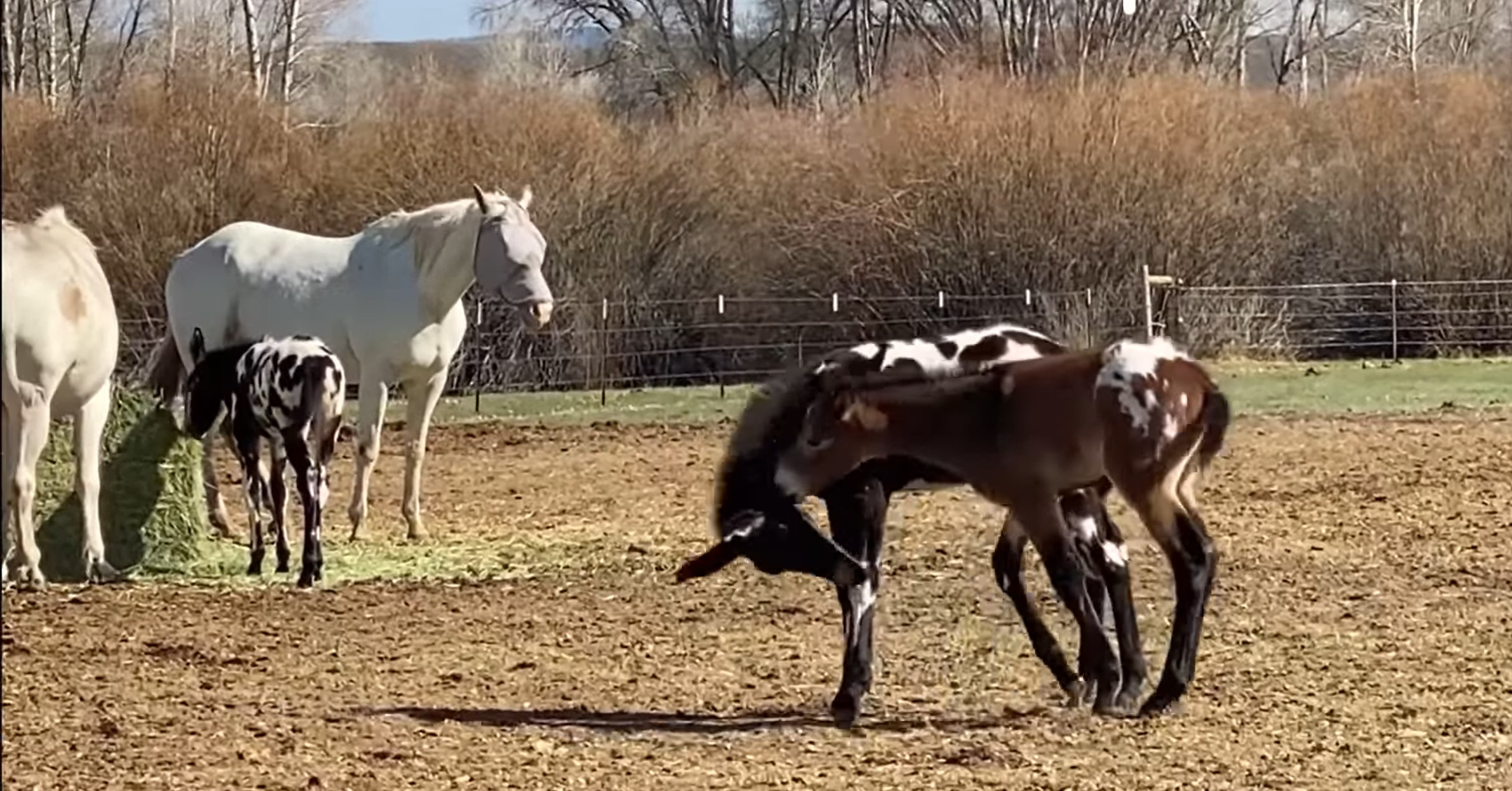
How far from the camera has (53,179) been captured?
23391 mm

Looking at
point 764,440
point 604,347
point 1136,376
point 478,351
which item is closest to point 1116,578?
point 1136,376

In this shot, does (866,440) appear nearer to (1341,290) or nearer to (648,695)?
(648,695)

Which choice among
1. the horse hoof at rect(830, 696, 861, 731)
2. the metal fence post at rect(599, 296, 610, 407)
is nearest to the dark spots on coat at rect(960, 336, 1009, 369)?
the horse hoof at rect(830, 696, 861, 731)

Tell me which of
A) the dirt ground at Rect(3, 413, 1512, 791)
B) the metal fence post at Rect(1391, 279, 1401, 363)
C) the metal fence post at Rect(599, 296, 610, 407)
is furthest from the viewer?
the metal fence post at Rect(1391, 279, 1401, 363)

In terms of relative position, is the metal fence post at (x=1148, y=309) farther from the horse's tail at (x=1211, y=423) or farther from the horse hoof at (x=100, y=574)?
the horse's tail at (x=1211, y=423)

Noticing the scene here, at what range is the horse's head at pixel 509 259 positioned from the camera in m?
10.9

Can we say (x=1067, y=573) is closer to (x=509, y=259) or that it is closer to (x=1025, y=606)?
(x=1025, y=606)

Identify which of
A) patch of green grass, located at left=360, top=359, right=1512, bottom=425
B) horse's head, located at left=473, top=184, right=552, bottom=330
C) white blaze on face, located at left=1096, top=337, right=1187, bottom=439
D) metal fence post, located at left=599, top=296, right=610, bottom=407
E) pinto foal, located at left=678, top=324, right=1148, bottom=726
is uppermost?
horse's head, located at left=473, top=184, right=552, bottom=330

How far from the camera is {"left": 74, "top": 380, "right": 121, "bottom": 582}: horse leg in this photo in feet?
30.1

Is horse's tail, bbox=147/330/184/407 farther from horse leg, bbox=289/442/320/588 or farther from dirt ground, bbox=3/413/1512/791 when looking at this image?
horse leg, bbox=289/442/320/588

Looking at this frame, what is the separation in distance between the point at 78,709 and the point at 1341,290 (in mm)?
24742

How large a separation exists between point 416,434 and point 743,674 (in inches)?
189

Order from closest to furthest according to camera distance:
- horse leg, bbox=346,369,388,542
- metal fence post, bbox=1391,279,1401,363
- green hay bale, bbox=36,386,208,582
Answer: green hay bale, bbox=36,386,208,582 < horse leg, bbox=346,369,388,542 < metal fence post, bbox=1391,279,1401,363

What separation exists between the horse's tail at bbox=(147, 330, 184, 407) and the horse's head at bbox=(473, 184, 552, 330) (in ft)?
5.70
